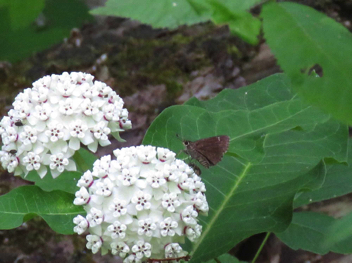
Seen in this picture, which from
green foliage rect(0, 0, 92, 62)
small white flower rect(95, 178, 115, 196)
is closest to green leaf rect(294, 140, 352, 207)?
small white flower rect(95, 178, 115, 196)

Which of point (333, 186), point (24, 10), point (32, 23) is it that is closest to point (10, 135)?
point (333, 186)

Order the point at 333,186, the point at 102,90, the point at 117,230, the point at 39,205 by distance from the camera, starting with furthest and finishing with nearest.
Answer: the point at 333,186 < the point at 102,90 < the point at 39,205 < the point at 117,230

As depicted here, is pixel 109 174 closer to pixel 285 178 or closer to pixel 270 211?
pixel 270 211

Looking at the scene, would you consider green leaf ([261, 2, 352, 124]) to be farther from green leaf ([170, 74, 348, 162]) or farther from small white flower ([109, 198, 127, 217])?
green leaf ([170, 74, 348, 162])

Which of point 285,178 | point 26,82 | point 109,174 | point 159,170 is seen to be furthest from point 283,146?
point 26,82

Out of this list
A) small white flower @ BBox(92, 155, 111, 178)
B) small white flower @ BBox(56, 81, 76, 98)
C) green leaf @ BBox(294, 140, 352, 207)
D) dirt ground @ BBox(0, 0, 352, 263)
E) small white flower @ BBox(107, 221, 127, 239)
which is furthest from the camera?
dirt ground @ BBox(0, 0, 352, 263)

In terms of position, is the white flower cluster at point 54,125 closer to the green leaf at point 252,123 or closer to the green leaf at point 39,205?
the green leaf at point 39,205

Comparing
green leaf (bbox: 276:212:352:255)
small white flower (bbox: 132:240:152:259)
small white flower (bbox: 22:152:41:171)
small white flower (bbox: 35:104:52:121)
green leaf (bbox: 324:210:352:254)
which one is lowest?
green leaf (bbox: 276:212:352:255)

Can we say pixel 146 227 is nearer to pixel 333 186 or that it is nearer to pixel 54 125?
pixel 54 125
